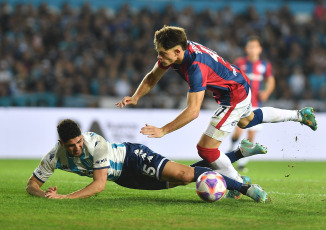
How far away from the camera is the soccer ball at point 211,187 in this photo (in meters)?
6.75

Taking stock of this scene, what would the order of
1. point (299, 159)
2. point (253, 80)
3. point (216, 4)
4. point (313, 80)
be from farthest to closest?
point (216, 4) < point (313, 80) < point (299, 159) < point (253, 80)

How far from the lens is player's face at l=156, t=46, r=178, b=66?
6848 millimetres

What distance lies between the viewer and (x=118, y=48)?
18.4 metres

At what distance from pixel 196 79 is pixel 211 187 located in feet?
3.97

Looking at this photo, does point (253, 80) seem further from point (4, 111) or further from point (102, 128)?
point (4, 111)

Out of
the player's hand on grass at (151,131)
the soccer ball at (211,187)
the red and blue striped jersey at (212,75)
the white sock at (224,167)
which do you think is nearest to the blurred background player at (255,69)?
the red and blue striped jersey at (212,75)

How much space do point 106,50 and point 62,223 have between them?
13.1 metres

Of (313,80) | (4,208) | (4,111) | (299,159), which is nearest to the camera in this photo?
(4,208)

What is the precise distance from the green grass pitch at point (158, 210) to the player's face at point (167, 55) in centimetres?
162

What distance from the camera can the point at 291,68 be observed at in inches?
760

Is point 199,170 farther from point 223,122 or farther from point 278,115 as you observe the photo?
point 278,115

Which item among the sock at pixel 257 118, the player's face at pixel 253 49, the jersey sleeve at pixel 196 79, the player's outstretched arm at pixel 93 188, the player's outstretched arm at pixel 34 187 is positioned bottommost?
the player's outstretched arm at pixel 34 187

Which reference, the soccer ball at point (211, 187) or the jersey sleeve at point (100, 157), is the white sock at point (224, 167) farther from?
the jersey sleeve at point (100, 157)

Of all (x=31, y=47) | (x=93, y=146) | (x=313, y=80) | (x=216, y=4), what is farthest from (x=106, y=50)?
(x=93, y=146)
